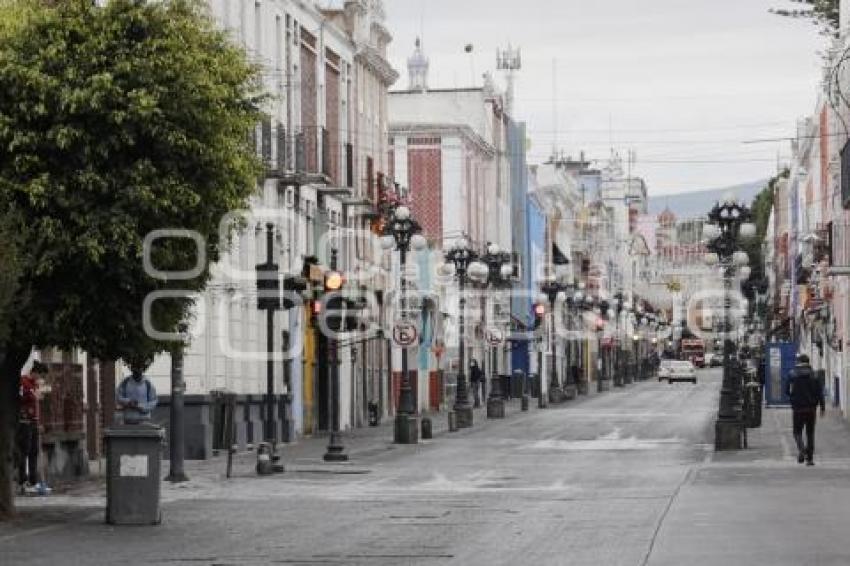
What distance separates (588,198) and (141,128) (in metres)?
158

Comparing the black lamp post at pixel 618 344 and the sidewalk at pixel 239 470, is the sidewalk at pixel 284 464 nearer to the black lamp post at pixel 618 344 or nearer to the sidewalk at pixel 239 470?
the sidewalk at pixel 239 470

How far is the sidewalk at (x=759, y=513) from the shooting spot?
2000cm

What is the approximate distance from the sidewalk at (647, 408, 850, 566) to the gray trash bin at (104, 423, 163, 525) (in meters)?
5.73

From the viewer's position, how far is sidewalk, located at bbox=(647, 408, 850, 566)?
20000 millimetres

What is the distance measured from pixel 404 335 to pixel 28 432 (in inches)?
1020

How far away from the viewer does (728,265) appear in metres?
49.8

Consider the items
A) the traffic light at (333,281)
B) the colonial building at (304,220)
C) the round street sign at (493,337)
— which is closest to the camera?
the traffic light at (333,281)

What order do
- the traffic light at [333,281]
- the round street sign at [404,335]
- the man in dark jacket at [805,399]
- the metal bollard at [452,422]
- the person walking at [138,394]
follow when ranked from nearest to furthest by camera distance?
the person walking at [138,394] < the man in dark jacket at [805,399] < the traffic light at [333,281] < the round street sign at [404,335] < the metal bollard at [452,422]

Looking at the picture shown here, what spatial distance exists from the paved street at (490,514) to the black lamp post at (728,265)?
76 centimetres

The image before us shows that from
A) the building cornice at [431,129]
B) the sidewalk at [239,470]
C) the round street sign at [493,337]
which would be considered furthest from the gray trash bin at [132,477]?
the building cornice at [431,129]

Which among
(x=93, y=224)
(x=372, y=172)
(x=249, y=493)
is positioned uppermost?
(x=372, y=172)

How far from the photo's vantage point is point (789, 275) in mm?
121250

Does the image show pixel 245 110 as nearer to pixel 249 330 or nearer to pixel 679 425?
pixel 249 330

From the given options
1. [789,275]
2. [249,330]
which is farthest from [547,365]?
[249,330]
